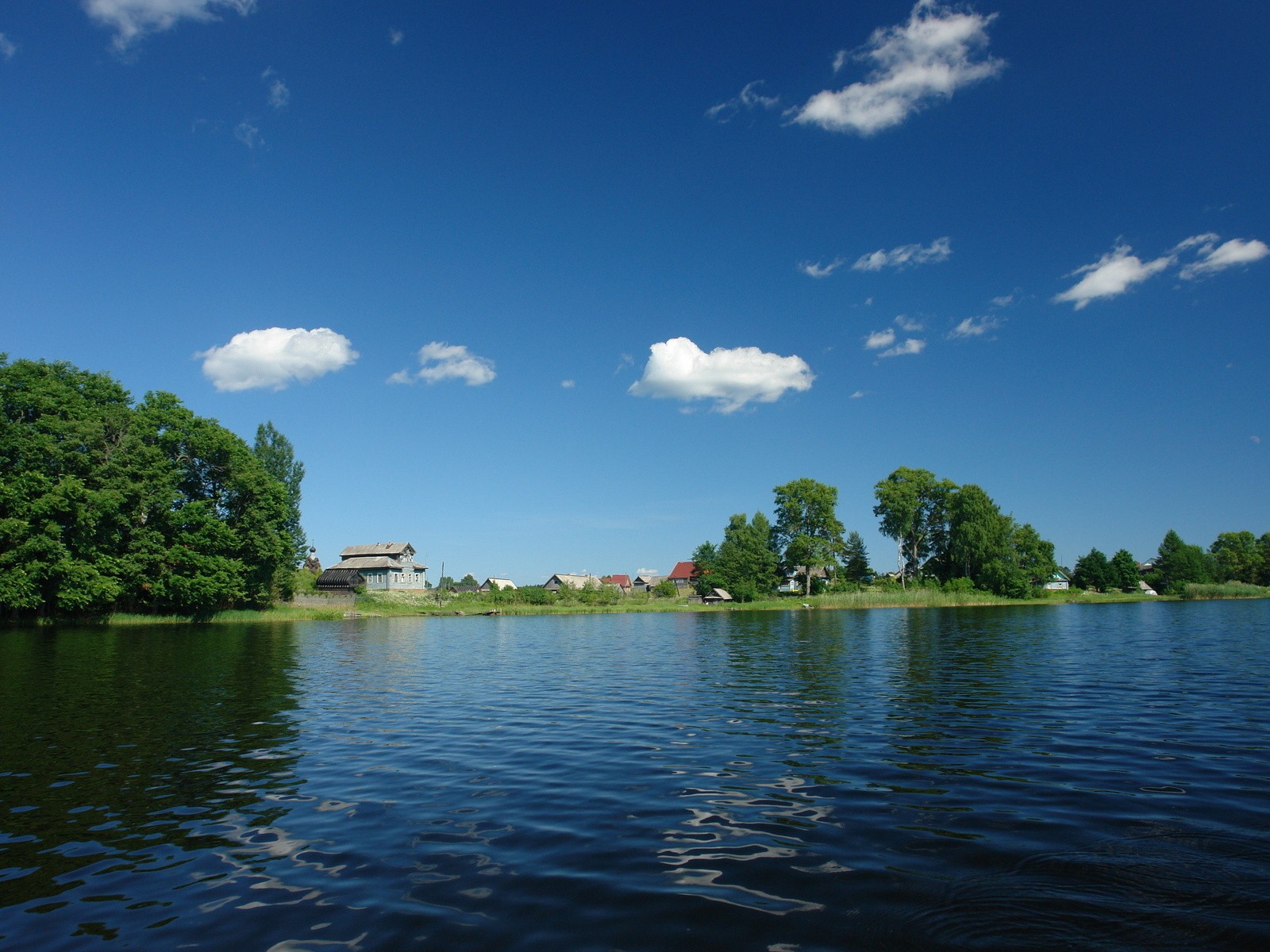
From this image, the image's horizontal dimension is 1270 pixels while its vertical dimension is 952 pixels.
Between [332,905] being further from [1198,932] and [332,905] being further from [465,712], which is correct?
[465,712]

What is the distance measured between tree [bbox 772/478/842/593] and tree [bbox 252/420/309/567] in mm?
70667

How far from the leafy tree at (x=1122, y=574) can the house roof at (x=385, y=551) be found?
125963 mm

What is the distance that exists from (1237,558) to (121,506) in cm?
18479

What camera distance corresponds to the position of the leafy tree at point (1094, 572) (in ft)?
422

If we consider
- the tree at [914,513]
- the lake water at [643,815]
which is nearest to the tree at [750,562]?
the tree at [914,513]

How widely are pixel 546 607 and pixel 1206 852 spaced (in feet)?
304

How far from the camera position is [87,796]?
35.6ft

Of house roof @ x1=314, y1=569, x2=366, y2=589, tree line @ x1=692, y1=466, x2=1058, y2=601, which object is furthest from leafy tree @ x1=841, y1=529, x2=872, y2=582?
house roof @ x1=314, y1=569, x2=366, y2=589

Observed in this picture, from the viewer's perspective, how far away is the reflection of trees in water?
8664mm

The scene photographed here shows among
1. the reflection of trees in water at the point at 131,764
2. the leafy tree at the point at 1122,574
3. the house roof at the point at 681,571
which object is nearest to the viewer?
the reflection of trees in water at the point at 131,764

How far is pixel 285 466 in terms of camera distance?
93500 mm

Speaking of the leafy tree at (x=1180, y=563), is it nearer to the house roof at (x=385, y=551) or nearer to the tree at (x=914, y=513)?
the tree at (x=914, y=513)

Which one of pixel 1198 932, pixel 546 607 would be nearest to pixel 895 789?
pixel 1198 932

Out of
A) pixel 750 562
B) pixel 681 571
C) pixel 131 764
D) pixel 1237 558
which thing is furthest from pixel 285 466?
pixel 1237 558
